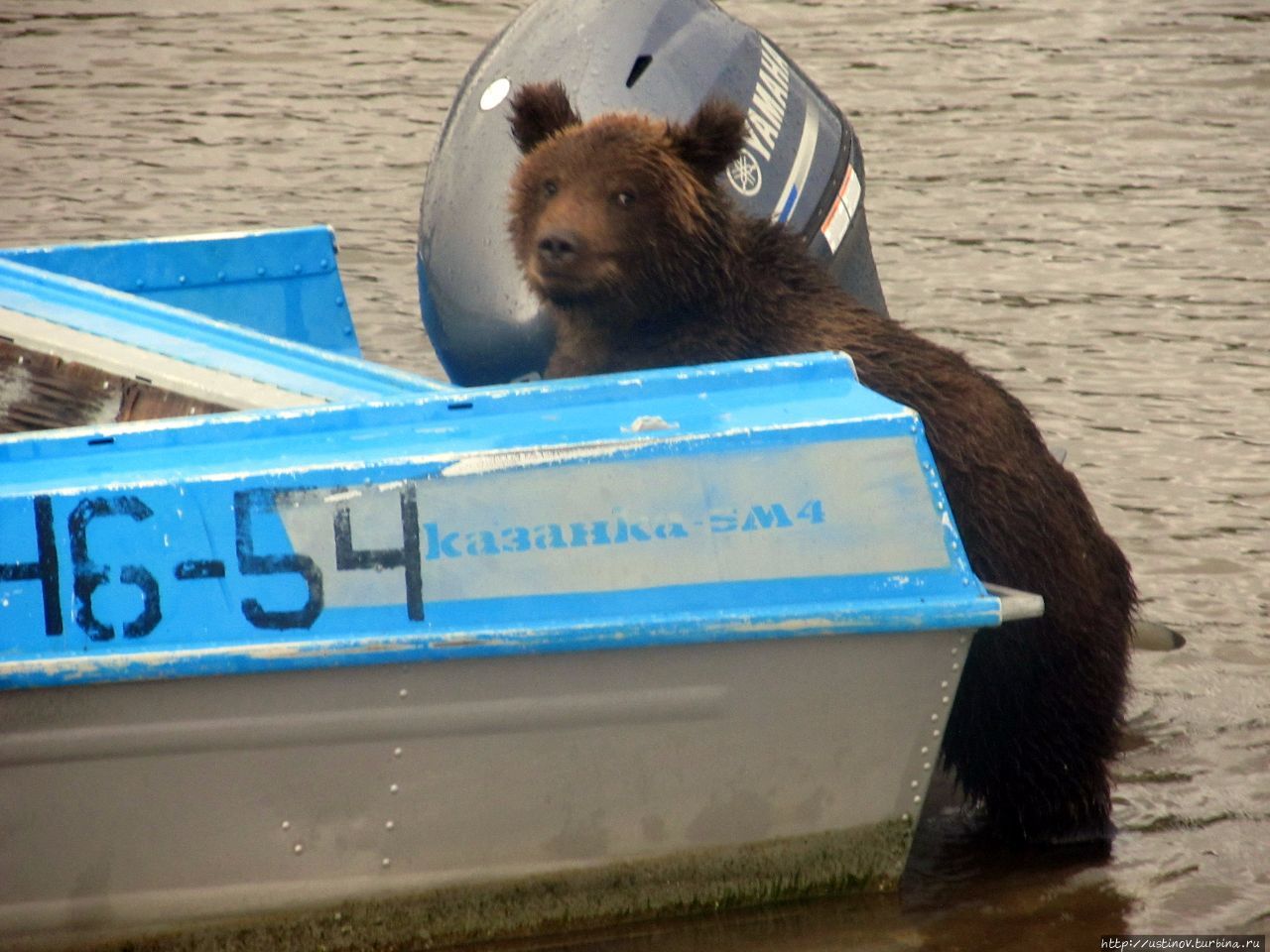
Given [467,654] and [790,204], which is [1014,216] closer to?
[790,204]

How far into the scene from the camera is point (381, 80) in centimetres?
1078

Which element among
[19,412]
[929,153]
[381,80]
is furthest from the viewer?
[381,80]

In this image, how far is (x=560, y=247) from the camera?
368cm

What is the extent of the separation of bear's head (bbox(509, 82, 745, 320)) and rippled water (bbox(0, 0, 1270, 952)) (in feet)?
4.22

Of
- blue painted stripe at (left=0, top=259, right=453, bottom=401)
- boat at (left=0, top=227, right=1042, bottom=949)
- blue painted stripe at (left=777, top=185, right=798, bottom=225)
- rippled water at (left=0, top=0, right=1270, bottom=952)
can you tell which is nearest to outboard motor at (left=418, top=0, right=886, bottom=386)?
blue painted stripe at (left=777, top=185, right=798, bottom=225)

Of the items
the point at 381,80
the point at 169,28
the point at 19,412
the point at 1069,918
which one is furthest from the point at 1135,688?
the point at 169,28

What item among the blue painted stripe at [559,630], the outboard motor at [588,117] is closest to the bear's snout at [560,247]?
the outboard motor at [588,117]

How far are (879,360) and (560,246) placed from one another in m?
0.69

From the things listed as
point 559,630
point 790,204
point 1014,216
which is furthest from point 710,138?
point 1014,216

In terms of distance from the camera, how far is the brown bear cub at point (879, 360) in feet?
11.4

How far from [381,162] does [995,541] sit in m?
6.76

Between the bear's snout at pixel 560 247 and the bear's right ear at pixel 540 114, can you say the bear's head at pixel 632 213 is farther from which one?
the bear's right ear at pixel 540 114

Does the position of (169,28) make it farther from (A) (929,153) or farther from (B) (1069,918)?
(B) (1069,918)

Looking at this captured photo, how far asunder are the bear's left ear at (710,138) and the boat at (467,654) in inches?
25.9
